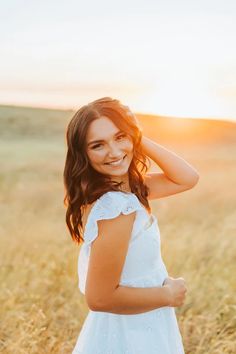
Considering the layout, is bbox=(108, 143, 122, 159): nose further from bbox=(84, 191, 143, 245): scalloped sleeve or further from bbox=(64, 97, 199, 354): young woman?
bbox=(84, 191, 143, 245): scalloped sleeve

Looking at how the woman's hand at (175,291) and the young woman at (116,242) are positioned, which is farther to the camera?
the woman's hand at (175,291)

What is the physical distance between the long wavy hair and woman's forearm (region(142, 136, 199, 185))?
0.18 metres

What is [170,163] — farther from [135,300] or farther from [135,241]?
[135,300]

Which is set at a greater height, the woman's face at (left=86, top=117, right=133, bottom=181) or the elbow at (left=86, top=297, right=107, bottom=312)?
the woman's face at (left=86, top=117, right=133, bottom=181)

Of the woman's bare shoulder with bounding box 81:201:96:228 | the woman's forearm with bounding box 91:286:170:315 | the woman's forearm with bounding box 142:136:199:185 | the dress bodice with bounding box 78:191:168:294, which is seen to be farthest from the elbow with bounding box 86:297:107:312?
the woman's forearm with bounding box 142:136:199:185

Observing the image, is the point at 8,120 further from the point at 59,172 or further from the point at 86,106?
the point at 86,106

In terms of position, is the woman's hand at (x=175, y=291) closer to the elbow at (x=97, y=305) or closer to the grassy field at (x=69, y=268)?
the elbow at (x=97, y=305)

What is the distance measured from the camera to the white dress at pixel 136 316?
2207 millimetres

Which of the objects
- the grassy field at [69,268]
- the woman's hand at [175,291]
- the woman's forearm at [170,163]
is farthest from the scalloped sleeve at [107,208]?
the grassy field at [69,268]

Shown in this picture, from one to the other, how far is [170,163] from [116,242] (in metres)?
0.66

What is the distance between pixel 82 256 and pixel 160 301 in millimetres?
311

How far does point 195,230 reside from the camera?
658cm

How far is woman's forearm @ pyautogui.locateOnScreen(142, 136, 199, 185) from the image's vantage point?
2.59 metres

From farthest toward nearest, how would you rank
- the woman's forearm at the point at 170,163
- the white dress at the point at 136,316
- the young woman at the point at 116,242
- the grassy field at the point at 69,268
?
1. the grassy field at the point at 69,268
2. the woman's forearm at the point at 170,163
3. the white dress at the point at 136,316
4. the young woman at the point at 116,242
